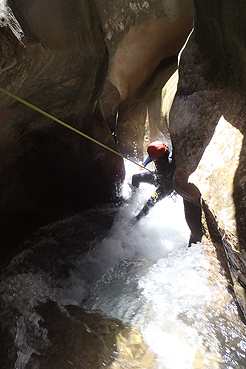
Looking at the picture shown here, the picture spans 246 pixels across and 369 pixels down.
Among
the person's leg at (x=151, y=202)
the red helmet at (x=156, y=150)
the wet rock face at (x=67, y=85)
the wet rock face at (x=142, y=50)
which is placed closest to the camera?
the wet rock face at (x=67, y=85)

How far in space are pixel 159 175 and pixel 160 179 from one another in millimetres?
70

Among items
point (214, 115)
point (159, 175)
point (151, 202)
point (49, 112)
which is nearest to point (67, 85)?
point (49, 112)

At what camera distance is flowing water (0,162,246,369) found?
2.13 metres

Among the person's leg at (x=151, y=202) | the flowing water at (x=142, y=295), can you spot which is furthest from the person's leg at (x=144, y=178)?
the flowing water at (x=142, y=295)

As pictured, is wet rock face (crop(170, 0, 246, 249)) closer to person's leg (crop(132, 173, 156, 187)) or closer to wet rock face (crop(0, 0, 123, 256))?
wet rock face (crop(0, 0, 123, 256))

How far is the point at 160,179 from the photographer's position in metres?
4.50

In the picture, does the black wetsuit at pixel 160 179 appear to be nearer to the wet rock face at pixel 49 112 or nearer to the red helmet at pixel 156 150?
the red helmet at pixel 156 150

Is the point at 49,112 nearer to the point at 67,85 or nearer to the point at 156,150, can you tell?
the point at 67,85

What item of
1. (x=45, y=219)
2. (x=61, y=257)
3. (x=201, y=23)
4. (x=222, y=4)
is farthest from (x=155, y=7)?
(x=61, y=257)

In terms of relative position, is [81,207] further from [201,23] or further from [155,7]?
[155,7]

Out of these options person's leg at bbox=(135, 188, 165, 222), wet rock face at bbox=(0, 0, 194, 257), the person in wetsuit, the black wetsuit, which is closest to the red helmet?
the person in wetsuit

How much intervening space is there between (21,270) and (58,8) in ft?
8.11

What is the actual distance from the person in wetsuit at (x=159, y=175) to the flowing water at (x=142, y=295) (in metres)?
0.87

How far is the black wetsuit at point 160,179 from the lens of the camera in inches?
170
